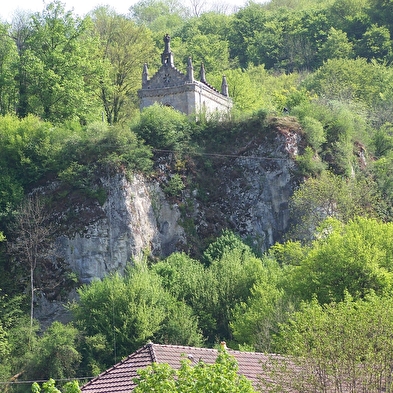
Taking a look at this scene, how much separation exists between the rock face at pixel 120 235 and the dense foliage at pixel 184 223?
28.8 inches

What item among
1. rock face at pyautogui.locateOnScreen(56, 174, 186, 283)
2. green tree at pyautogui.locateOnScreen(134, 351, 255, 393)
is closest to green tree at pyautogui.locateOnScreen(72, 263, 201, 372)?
rock face at pyautogui.locateOnScreen(56, 174, 186, 283)

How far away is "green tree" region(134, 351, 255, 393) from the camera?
2719cm

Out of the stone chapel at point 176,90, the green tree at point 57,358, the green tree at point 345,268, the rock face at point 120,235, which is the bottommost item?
the green tree at point 57,358

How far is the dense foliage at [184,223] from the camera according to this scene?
4579cm

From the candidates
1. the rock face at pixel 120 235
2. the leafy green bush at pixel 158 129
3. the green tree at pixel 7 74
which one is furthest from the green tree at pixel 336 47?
the rock face at pixel 120 235

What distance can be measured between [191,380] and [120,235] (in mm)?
27770

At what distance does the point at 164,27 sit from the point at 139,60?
140ft

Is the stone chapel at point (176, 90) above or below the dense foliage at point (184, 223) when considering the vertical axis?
above

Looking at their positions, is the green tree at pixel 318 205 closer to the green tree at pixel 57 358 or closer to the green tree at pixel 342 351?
the green tree at pixel 57 358

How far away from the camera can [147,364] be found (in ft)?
103

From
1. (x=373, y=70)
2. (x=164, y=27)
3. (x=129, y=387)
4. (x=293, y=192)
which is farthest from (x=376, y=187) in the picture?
(x=164, y=27)

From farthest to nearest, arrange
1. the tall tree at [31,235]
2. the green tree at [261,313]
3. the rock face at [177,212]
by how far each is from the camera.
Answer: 1. the rock face at [177,212]
2. the tall tree at [31,235]
3. the green tree at [261,313]

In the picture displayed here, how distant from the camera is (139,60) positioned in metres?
76.2

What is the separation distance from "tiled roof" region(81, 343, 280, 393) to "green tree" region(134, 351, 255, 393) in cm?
308
